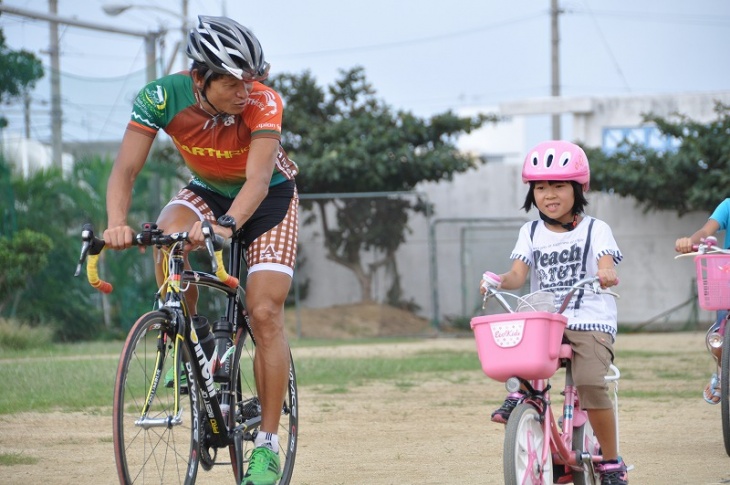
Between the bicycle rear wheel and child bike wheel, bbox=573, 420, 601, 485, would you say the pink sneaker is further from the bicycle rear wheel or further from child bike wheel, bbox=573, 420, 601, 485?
the bicycle rear wheel

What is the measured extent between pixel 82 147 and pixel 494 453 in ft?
47.3

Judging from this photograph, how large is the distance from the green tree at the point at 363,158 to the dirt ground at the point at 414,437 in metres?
8.96

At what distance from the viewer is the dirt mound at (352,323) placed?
66.2 ft

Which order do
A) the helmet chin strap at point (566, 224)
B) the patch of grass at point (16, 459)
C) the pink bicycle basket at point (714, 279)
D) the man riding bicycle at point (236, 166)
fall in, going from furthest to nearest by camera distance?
the pink bicycle basket at point (714, 279), the patch of grass at point (16, 459), the helmet chin strap at point (566, 224), the man riding bicycle at point (236, 166)

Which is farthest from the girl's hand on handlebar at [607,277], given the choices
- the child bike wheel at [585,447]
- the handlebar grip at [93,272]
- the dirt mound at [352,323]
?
the dirt mound at [352,323]

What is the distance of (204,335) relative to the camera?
195 inches

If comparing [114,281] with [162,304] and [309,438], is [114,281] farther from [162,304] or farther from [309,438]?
[162,304]

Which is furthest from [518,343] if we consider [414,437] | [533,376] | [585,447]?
[414,437]

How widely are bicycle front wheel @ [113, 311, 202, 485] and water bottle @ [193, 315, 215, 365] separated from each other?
19cm

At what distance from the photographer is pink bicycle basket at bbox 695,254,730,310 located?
6933 millimetres

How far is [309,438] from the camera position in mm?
7684

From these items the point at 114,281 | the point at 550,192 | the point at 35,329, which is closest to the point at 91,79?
the point at 114,281

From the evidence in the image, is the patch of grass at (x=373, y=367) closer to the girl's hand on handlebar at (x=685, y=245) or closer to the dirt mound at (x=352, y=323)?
the dirt mound at (x=352, y=323)

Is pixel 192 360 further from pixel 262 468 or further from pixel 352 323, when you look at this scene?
pixel 352 323
